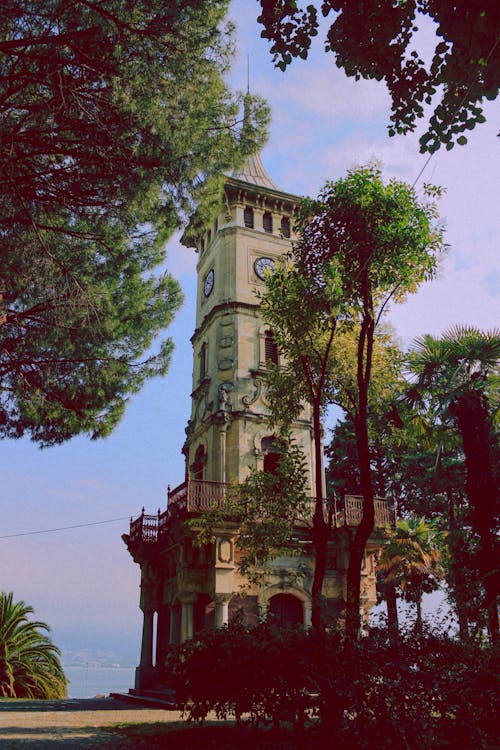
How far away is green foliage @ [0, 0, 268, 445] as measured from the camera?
1005 cm

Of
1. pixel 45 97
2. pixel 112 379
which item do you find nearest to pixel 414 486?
pixel 112 379

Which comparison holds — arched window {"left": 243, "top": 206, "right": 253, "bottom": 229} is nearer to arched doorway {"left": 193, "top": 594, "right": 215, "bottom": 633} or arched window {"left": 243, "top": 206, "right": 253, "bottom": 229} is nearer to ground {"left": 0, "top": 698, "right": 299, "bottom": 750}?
arched doorway {"left": 193, "top": 594, "right": 215, "bottom": 633}

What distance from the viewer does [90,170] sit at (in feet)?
38.1

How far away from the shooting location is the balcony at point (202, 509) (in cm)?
2169

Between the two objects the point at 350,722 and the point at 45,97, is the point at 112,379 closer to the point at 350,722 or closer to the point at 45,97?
the point at 45,97

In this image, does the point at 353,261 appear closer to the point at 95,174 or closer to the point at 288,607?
the point at 95,174

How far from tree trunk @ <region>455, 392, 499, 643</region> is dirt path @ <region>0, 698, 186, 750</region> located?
7.63m

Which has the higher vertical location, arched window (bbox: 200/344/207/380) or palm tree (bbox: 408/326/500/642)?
arched window (bbox: 200/344/207/380)

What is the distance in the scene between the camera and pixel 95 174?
37.6ft

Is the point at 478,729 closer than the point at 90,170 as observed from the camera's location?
Yes

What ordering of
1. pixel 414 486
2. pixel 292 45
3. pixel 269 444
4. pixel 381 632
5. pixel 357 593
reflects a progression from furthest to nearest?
pixel 414 486 → pixel 269 444 → pixel 357 593 → pixel 381 632 → pixel 292 45

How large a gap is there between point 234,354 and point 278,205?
8.51m

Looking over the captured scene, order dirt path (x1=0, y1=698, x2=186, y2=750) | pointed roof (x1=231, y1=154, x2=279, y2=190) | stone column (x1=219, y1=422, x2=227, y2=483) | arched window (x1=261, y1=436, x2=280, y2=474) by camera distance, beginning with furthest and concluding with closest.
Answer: pointed roof (x1=231, y1=154, x2=279, y2=190) < arched window (x1=261, y1=436, x2=280, y2=474) < stone column (x1=219, y1=422, x2=227, y2=483) < dirt path (x1=0, y1=698, x2=186, y2=750)

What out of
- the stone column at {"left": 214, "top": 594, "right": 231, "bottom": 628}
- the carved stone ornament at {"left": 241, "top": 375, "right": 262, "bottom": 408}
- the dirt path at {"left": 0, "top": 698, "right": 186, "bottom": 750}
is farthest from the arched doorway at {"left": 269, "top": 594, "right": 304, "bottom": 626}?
the carved stone ornament at {"left": 241, "top": 375, "right": 262, "bottom": 408}
